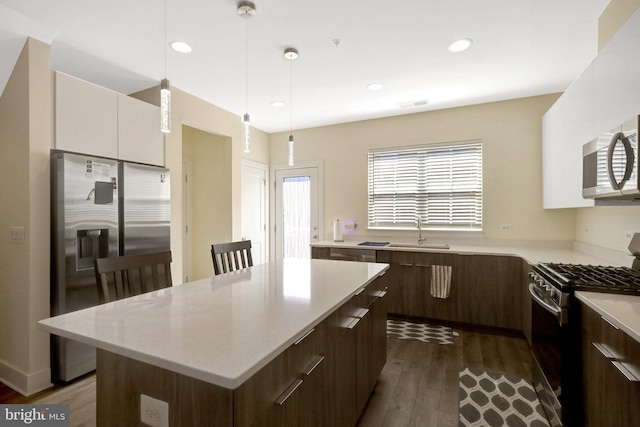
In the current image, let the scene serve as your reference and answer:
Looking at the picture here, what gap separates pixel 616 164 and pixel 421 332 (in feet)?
7.85

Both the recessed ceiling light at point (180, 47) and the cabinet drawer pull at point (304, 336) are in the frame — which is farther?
the recessed ceiling light at point (180, 47)

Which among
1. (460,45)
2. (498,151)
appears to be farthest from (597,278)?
(498,151)

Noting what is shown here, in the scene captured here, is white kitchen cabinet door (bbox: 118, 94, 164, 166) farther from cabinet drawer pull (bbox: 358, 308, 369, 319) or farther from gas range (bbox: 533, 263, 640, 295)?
gas range (bbox: 533, 263, 640, 295)

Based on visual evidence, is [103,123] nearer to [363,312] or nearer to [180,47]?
[180,47]

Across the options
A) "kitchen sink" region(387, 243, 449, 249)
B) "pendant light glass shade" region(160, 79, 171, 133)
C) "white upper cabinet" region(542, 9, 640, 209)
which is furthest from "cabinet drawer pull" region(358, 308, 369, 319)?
"kitchen sink" region(387, 243, 449, 249)

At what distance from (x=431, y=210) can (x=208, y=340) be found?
3.70m

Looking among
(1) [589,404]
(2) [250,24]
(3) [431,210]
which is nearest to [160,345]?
(1) [589,404]

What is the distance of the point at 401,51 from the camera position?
267 centimetres

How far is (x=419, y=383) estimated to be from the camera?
2.32m

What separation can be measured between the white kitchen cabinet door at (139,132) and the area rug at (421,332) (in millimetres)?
3143

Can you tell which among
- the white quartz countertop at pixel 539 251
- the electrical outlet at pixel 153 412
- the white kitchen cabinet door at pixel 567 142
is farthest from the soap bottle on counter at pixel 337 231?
the electrical outlet at pixel 153 412

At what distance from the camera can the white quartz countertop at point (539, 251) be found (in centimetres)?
259

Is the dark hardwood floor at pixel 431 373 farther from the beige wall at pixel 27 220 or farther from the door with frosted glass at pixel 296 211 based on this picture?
the beige wall at pixel 27 220

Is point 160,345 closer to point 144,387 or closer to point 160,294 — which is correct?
point 144,387
